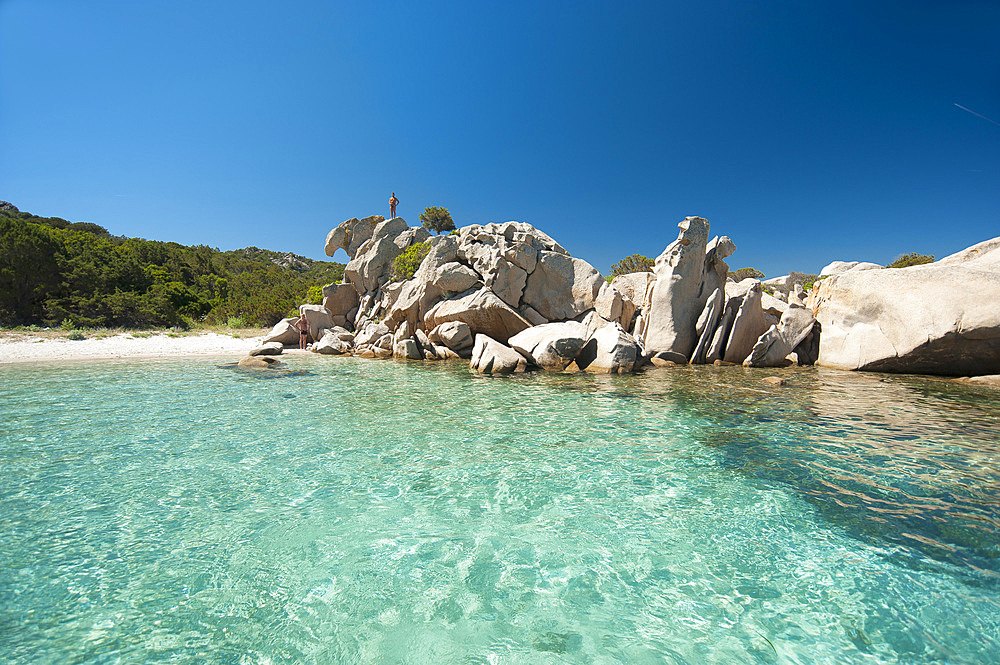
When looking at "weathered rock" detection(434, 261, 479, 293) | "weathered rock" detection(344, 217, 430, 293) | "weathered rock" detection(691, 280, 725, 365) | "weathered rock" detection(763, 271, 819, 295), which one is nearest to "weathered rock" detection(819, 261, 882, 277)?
"weathered rock" detection(763, 271, 819, 295)

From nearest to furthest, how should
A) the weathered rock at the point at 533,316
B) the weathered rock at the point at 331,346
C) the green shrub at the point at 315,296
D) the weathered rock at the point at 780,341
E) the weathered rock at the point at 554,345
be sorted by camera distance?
the weathered rock at the point at 780,341 < the weathered rock at the point at 554,345 < the weathered rock at the point at 533,316 < the weathered rock at the point at 331,346 < the green shrub at the point at 315,296

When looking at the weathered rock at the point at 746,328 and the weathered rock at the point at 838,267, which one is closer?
the weathered rock at the point at 746,328

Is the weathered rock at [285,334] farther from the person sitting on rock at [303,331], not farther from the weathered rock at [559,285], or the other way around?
the weathered rock at [559,285]

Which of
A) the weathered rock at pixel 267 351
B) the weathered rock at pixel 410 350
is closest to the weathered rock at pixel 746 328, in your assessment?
the weathered rock at pixel 410 350

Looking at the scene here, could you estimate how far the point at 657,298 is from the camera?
19.2 m

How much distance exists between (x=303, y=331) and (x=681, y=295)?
2375cm

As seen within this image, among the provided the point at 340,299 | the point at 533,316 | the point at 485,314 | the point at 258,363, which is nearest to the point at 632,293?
the point at 533,316

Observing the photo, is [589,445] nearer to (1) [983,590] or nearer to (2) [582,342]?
(1) [983,590]

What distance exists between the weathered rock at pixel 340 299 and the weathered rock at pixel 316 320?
1.90 meters

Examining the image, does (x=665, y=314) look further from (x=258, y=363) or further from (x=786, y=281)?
(x=786, y=281)

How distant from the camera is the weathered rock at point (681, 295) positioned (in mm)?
18672

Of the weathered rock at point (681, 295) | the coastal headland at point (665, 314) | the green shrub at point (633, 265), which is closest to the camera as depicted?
the coastal headland at point (665, 314)

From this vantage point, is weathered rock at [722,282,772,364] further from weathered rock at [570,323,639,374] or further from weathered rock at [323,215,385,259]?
weathered rock at [323,215,385,259]

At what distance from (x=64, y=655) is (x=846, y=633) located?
590 cm
